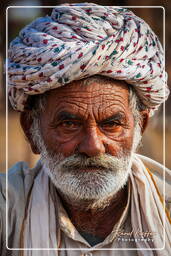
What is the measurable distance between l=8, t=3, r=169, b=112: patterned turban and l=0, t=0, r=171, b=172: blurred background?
0.05m

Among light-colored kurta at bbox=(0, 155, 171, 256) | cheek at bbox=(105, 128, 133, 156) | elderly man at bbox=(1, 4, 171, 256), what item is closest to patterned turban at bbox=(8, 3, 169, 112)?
elderly man at bbox=(1, 4, 171, 256)

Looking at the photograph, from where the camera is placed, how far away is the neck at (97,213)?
9.18 feet

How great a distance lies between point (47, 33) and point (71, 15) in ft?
0.52

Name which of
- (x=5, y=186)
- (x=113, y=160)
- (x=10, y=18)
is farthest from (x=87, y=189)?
(x=10, y=18)

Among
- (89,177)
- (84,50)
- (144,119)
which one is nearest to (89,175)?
(89,177)

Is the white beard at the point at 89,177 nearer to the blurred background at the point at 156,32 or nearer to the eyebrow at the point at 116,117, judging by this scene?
the eyebrow at the point at 116,117

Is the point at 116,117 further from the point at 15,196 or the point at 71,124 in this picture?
the point at 15,196

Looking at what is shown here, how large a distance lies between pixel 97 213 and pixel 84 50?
931mm

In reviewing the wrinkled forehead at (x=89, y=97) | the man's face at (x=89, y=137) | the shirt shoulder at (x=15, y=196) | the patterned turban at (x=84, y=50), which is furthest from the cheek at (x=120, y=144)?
Result: the shirt shoulder at (x=15, y=196)

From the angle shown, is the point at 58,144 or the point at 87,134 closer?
the point at 87,134

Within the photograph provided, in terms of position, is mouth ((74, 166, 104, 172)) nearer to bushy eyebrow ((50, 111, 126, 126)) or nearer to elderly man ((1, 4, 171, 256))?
elderly man ((1, 4, 171, 256))

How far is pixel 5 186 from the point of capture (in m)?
2.74

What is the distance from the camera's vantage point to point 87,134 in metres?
2.62

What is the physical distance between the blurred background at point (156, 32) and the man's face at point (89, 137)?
298mm
